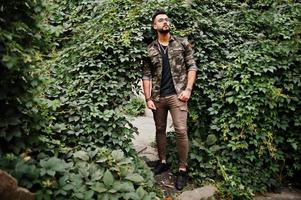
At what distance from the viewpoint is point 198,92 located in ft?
18.7

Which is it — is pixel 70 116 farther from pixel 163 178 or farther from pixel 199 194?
pixel 199 194

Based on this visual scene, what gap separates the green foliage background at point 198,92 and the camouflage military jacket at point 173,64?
0.29 meters

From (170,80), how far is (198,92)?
2.84 ft

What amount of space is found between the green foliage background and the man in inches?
12.9

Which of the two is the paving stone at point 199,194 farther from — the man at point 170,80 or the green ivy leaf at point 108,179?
the green ivy leaf at point 108,179

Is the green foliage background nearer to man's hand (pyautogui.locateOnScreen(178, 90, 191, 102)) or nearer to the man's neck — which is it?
the man's neck

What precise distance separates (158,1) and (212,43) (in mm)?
1104

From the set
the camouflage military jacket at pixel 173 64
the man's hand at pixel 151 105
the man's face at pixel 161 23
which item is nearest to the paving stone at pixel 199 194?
the man's hand at pixel 151 105

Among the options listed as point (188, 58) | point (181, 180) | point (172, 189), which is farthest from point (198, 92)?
point (172, 189)

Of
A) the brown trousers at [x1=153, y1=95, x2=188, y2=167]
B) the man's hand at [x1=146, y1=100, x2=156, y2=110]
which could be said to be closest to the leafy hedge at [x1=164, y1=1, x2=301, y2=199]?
the brown trousers at [x1=153, y1=95, x2=188, y2=167]

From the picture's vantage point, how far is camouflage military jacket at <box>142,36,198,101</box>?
498 cm

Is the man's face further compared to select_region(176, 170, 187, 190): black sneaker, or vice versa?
select_region(176, 170, 187, 190): black sneaker

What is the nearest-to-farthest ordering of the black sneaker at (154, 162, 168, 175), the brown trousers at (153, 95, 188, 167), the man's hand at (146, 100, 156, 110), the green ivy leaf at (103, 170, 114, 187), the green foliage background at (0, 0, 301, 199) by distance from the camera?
the green ivy leaf at (103, 170, 114, 187), the green foliage background at (0, 0, 301, 199), the brown trousers at (153, 95, 188, 167), the man's hand at (146, 100, 156, 110), the black sneaker at (154, 162, 168, 175)

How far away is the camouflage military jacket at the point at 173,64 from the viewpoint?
16.3 feet
